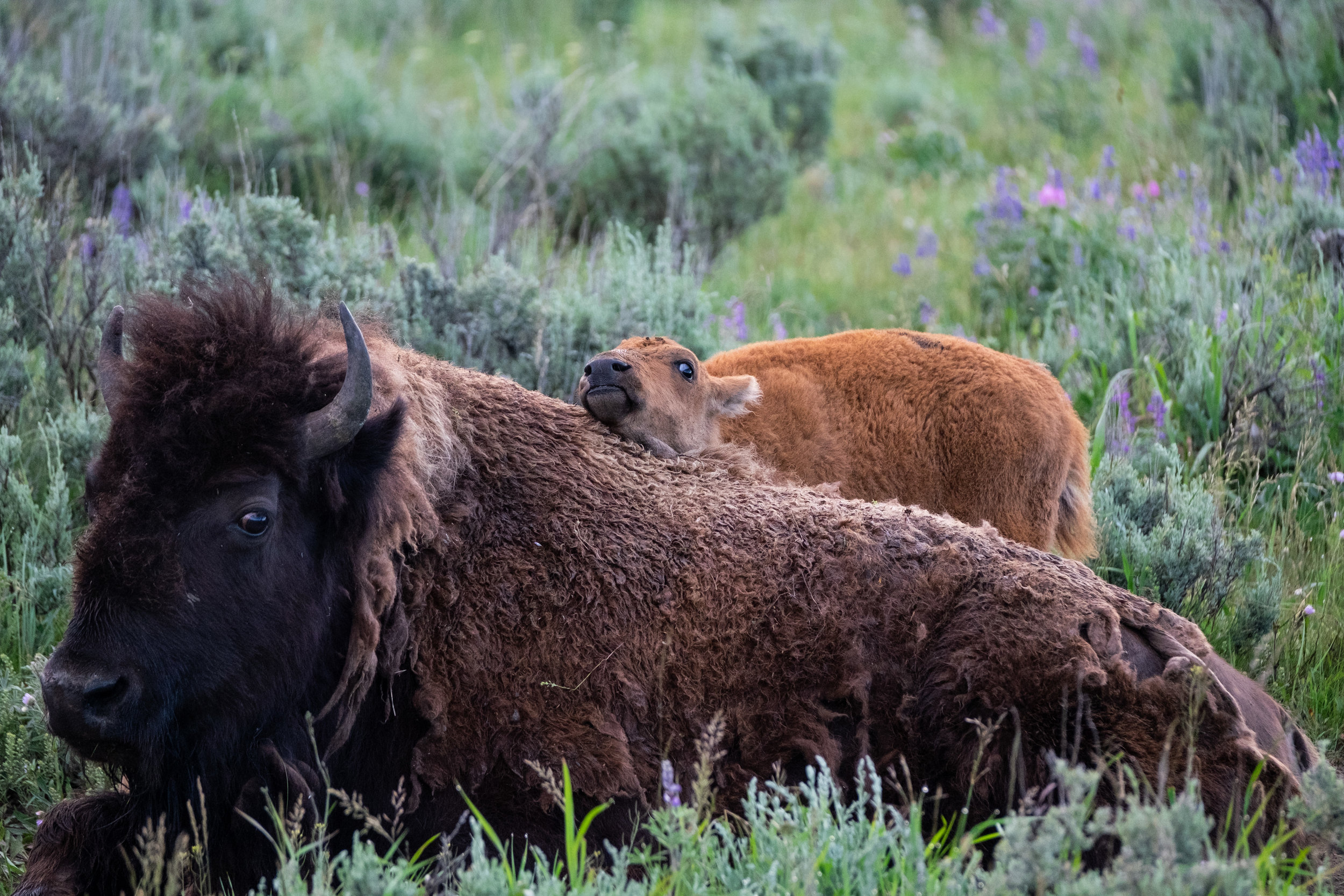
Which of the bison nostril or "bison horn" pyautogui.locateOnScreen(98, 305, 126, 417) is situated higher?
"bison horn" pyautogui.locateOnScreen(98, 305, 126, 417)

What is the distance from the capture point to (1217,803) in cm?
301

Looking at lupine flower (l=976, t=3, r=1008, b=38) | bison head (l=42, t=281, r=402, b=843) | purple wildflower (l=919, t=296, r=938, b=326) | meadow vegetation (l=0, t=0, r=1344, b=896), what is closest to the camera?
bison head (l=42, t=281, r=402, b=843)

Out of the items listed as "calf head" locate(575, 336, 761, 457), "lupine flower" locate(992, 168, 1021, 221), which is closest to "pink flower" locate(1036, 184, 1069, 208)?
"lupine flower" locate(992, 168, 1021, 221)

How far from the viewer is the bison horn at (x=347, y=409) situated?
2.86 meters

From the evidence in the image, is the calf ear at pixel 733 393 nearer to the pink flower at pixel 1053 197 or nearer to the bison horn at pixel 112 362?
the bison horn at pixel 112 362

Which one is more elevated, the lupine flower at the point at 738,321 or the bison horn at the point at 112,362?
the bison horn at the point at 112,362

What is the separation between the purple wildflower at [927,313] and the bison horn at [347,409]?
4.90 m

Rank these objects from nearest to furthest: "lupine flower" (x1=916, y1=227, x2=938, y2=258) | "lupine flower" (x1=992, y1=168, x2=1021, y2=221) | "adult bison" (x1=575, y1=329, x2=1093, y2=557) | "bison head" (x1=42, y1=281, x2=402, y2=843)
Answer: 1. "bison head" (x1=42, y1=281, x2=402, y2=843)
2. "adult bison" (x1=575, y1=329, x2=1093, y2=557)
3. "lupine flower" (x1=992, y1=168, x2=1021, y2=221)
4. "lupine flower" (x1=916, y1=227, x2=938, y2=258)

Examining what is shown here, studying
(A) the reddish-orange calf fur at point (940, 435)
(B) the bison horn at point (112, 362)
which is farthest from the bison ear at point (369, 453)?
(A) the reddish-orange calf fur at point (940, 435)

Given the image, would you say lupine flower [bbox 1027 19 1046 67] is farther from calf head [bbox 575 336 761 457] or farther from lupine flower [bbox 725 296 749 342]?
calf head [bbox 575 336 761 457]

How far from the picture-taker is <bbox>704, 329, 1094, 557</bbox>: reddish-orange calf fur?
4.58 metres

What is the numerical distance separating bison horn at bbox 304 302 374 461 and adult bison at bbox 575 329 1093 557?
163 cm

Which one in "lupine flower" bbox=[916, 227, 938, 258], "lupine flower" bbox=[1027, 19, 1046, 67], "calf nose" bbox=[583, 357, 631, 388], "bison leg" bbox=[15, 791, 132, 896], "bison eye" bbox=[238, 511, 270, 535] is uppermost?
"lupine flower" bbox=[1027, 19, 1046, 67]

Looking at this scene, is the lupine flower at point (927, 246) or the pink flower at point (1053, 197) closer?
the pink flower at point (1053, 197)
